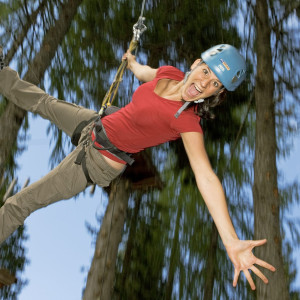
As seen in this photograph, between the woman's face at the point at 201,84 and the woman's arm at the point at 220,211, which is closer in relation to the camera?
the woman's arm at the point at 220,211

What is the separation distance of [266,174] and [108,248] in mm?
2674

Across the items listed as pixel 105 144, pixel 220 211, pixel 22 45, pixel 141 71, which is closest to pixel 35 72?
pixel 22 45

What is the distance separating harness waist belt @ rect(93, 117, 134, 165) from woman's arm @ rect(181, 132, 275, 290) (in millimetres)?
584

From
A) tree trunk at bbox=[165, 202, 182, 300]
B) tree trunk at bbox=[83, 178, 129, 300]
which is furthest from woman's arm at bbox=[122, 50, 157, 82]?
tree trunk at bbox=[165, 202, 182, 300]

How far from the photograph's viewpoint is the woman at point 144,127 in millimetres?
2086

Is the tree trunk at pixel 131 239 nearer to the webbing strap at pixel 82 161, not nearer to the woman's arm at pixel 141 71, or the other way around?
the woman's arm at pixel 141 71

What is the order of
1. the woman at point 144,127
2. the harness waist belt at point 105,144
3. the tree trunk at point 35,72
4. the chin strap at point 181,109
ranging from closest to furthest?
the woman at point 144,127
the chin strap at point 181,109
the harness waist belt at point 105,144
the tree trunk at point 35,72

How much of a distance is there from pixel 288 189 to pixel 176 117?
599 cm

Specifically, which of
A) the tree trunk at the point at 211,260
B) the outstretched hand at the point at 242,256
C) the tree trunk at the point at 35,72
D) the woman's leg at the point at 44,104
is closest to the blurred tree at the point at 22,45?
the tree trunk at the point at 35,72

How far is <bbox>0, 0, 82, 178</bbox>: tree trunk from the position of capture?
163 inches

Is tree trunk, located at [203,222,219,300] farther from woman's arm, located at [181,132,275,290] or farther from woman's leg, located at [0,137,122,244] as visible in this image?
woman's arm, located at [181,132,275,290]

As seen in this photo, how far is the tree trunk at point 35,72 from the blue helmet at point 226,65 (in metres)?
2.49

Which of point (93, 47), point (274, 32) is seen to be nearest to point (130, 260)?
point (93, 47)

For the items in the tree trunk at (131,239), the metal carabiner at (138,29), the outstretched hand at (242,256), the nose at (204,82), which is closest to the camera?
the outstretched hand at (242,256)
